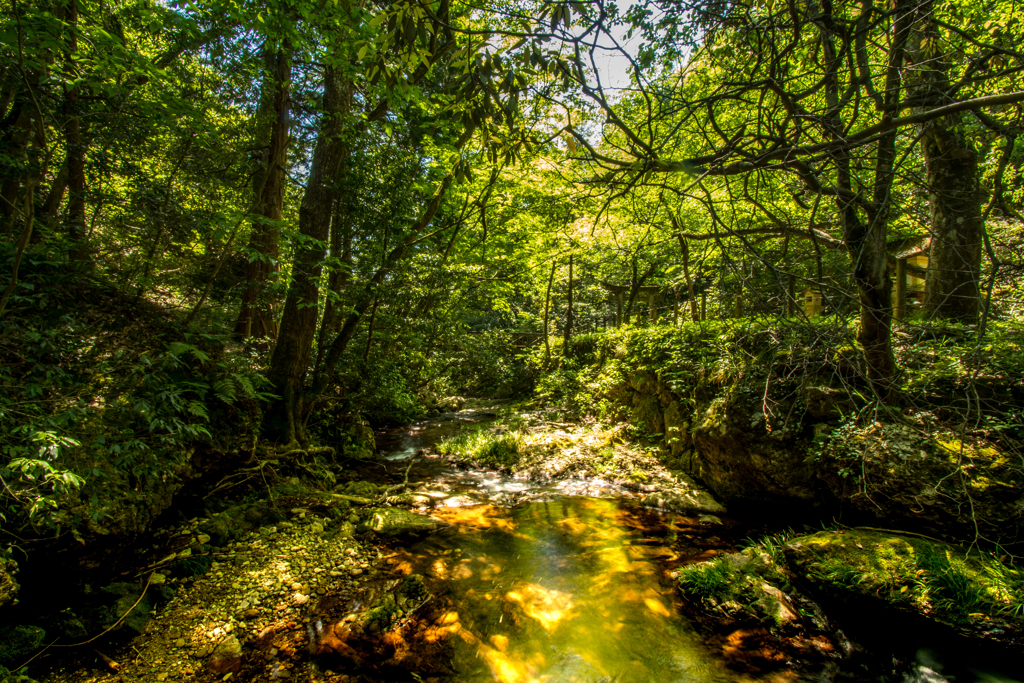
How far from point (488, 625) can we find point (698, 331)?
6.42 metres

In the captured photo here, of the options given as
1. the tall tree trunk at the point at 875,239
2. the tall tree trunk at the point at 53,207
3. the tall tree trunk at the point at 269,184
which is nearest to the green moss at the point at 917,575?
the tall tree trunk at the point at 875,239

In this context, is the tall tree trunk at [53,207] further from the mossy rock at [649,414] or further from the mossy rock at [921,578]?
the mossy rock at [649,414]

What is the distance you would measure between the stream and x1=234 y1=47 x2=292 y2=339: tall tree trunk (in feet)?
15.6

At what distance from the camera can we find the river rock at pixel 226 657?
2984 mm

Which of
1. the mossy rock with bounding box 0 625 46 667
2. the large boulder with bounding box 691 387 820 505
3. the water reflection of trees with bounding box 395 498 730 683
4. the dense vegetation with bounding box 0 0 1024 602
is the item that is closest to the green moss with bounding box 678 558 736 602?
the water reflection of trees with bounding box 395 498 730 683

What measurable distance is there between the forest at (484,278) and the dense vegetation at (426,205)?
0.18 ft

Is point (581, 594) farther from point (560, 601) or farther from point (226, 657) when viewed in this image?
point (226, 657)

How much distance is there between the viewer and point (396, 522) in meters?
5.20

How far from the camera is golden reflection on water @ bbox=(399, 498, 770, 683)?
3318 mm

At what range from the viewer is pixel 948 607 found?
11.2 ft

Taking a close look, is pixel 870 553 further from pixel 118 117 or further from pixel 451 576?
pixel 118 117

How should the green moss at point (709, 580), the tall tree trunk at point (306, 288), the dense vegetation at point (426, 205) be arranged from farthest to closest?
1. the tall tree trunk at point (306, 288)
2. the green moss at point (709, 580)
3. the dense vegetation at point (426, 205)

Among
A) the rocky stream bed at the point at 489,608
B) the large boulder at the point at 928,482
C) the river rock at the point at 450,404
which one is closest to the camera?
the rocky stream bed at the point at 489,608

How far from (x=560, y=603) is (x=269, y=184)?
8539mm
